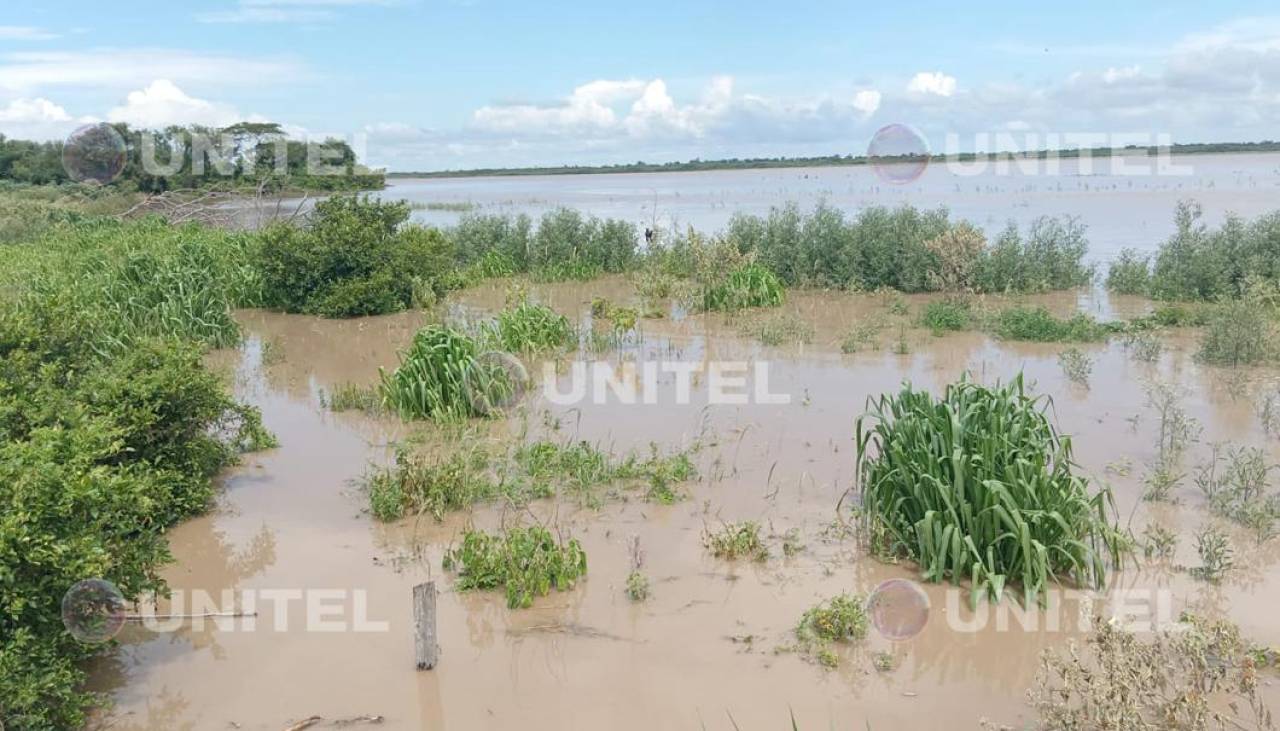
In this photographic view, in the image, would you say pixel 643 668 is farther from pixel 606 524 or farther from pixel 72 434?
pixel 72 434

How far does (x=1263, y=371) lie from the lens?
9758 mm

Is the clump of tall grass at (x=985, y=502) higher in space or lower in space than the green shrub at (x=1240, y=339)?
lower

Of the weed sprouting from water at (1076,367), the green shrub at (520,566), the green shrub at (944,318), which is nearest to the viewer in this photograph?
the green shrub at (520,566)

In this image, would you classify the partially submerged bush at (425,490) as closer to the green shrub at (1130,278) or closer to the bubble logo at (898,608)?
the bubble logo at (898,608)

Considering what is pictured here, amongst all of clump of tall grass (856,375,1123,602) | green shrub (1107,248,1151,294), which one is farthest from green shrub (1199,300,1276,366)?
clump of tall grass (856,375,1123,602)

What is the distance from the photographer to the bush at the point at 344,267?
14.0m

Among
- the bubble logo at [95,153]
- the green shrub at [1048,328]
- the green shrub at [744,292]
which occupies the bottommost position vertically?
the green shrub at [1048,328]

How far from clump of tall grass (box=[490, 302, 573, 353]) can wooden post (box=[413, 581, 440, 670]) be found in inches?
253

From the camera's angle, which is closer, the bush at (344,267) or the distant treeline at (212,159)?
the bush at (344,267)

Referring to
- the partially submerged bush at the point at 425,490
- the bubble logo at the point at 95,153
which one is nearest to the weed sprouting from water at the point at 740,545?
the partially submerged bush at the point at 425,490

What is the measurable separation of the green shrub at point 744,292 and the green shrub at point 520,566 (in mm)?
8655

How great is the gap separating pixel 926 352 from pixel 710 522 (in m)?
5.76

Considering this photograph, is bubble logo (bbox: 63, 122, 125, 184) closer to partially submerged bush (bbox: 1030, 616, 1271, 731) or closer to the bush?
the bush

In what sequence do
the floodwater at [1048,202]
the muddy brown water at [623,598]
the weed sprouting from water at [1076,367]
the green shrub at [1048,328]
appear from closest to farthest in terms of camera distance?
the muddy brown water at [623,598] < the weed sprouting from water at [1076,367] < the green shrub at [1048,328] < the floodwater at [1048,202]
